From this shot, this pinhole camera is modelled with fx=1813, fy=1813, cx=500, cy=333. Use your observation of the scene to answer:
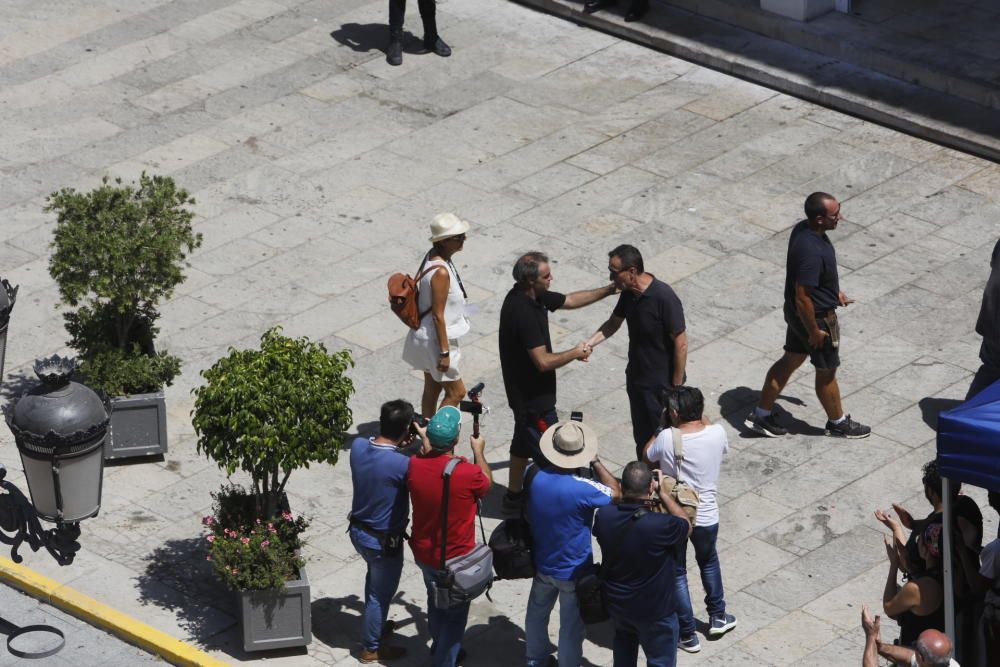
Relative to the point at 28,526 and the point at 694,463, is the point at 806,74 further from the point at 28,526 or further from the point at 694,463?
the point at 28,526

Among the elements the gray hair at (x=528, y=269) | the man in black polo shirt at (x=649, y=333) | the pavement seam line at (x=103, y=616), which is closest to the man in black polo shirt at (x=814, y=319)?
the man in black polo shirt at (x=649, y=333)

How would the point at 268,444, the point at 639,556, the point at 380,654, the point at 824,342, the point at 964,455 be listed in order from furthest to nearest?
the point at 824,342
the point at 380,654
the point at 268,444
the point at 639,556
the point at 964,455

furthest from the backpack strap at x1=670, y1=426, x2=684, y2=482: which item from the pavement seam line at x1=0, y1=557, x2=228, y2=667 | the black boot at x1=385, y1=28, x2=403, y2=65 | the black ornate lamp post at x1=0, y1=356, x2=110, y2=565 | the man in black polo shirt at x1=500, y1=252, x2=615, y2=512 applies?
the black boot at x1=385, y1=28, x2=403, y2=65

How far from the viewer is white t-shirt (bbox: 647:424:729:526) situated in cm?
1017

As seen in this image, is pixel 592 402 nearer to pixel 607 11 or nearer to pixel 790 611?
pixel 790 611

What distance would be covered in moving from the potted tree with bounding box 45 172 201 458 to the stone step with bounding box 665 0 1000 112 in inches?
326

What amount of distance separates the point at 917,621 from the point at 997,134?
27.5ft

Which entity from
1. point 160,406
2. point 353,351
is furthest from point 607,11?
point 160,406

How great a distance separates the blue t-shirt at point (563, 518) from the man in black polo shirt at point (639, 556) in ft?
0.77

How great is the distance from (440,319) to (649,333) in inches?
61.0

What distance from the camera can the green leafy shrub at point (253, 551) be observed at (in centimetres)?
1041

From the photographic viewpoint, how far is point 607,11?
1966cm

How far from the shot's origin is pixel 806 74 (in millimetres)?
18109

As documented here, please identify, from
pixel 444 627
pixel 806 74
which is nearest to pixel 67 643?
pixel 444 627
